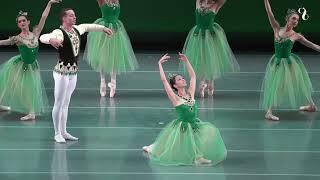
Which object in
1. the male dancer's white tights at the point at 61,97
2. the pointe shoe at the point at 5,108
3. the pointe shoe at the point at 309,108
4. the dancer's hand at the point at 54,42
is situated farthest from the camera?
the pointe shoe at the point at 309,108

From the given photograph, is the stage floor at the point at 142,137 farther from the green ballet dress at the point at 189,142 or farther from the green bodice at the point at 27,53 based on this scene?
the green bodice at the point at 27,53

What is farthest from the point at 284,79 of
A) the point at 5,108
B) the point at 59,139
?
the point at 5,108

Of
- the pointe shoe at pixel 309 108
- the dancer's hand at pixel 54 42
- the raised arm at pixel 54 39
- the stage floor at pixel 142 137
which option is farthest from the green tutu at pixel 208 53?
the dancer's hand at pixel 54 42

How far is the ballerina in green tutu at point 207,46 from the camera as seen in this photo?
10297mm

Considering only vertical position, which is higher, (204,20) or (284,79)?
(204,20)

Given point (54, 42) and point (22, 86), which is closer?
point (54, 42)

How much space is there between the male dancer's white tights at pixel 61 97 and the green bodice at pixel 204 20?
2.47 m

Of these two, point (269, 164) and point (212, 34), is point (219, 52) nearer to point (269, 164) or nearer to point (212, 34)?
point (212, 34)

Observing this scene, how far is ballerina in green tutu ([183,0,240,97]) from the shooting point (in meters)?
10.3

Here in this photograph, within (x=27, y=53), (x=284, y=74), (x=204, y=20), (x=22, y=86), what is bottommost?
A: (x=22, y=86)

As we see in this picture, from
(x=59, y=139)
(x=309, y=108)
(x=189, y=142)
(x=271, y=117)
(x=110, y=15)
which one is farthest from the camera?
(x=110, y=15)

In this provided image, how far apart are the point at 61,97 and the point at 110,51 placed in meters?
2.21

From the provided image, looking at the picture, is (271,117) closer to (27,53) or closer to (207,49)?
(207,49)

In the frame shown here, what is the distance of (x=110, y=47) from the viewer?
34.0ft
